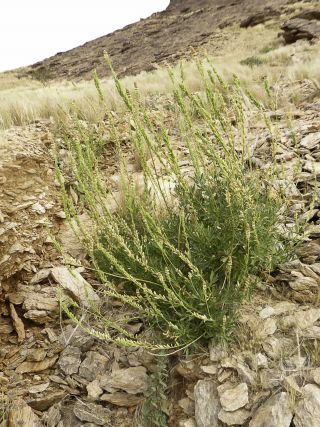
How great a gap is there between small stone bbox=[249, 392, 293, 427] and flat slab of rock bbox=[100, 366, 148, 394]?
0.70 meters

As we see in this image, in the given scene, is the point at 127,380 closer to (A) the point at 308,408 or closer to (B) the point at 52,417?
(B) the point at 52,417

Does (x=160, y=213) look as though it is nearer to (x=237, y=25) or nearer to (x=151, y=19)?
(x=237, y=25)

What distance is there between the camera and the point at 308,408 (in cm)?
166

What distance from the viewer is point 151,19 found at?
44156 mm

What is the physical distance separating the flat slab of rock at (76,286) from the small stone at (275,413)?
139 cm

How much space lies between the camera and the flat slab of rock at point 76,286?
9.16 feet

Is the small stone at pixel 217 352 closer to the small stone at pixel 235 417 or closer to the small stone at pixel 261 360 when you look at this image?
the small stone at pixel 261 360

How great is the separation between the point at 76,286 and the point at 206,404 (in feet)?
4.41

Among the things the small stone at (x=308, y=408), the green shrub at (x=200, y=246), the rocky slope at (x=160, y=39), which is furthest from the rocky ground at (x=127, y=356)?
the rocky slope at (x=160, y=39)

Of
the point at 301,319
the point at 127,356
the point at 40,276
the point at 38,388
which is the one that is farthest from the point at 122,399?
the point at 40,276

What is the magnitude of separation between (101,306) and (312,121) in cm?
319

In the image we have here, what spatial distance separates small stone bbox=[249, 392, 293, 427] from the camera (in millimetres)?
1654

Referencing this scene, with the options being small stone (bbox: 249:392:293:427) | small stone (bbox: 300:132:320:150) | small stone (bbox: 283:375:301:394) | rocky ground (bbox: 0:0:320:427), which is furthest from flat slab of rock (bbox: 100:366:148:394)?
→ small stone (bbox: 300:132:320:150)

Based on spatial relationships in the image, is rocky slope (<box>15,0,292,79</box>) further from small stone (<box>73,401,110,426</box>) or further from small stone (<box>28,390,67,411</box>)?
small stone (<box>73,401,110,426</box>)
